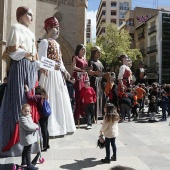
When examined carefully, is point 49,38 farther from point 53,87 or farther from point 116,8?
point 116,8

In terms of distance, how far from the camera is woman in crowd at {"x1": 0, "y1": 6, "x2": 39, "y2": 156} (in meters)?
4.22

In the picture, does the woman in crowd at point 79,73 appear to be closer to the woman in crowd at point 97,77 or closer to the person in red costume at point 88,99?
the person in red costume at point 88,99

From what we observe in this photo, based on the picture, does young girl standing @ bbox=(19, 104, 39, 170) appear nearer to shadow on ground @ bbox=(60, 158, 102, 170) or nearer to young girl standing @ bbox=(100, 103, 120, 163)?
shadow on ground @ bbox=(60, 158, 102, 170)

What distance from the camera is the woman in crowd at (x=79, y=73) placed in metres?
6.94

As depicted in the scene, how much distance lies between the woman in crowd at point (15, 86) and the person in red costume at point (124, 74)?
447 centimetres

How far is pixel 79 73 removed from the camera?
275 inches

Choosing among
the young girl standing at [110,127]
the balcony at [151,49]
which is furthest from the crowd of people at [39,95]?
the balcony at [151,49]

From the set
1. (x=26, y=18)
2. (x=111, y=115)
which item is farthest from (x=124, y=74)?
(x=26, y=18)

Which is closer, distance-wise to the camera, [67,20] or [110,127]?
[110,127]

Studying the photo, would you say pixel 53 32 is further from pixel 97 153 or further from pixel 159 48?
pixel 159 48

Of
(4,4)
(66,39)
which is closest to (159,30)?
(66,39)

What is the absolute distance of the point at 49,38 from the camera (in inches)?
218

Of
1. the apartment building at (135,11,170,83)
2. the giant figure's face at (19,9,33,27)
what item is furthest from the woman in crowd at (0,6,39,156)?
the apartment building at (135,11,170,83)

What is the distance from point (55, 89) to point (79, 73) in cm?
171
